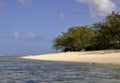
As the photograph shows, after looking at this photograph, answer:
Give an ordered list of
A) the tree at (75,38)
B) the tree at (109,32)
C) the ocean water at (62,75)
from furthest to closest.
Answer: the tree at (75,38), the tree at (109,32), the ocean water at (62,75)

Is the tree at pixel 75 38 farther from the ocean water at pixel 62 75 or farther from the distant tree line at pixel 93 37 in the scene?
the ocean water at pixel 62 75

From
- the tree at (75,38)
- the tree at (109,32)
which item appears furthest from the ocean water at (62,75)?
the tree at (75,38)

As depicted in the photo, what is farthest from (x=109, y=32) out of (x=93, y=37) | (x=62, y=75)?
(x=62, y=75)

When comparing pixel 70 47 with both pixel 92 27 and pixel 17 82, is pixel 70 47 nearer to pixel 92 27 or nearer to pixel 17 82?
pixel 92 27

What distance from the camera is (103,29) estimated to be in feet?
399

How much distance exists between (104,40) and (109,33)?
6.29 metres

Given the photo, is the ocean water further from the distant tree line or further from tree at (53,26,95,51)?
tree at (53,26,95,51)

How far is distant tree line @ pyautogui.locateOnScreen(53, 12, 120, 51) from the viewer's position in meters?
116

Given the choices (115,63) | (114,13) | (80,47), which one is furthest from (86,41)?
(115,63)

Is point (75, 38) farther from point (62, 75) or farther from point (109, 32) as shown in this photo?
point (62, 75)

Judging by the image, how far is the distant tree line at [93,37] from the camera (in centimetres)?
11650

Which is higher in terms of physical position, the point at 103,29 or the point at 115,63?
the point at 103,29

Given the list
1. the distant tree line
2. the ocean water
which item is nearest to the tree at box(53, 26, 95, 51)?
the distant tree line

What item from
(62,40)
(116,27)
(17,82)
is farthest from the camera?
(62,40)
